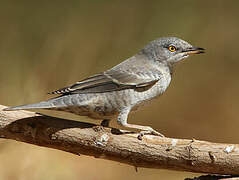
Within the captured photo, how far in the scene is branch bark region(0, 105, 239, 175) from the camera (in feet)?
9.37

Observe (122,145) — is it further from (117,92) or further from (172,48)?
(172,48)

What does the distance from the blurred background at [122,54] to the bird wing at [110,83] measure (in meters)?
1.99

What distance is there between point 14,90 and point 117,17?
1.88 meters

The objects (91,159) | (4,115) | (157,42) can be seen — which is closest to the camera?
(4,115)

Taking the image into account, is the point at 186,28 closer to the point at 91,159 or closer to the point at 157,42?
the point at 157,42

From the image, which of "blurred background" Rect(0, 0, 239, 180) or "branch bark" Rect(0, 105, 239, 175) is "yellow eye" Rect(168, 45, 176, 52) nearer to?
"branch bark" Rect(0, 105, 239, 175)

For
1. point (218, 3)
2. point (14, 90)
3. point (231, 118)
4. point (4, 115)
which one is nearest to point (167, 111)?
point (231, 118)

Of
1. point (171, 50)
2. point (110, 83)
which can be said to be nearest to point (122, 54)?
point (171, 50)

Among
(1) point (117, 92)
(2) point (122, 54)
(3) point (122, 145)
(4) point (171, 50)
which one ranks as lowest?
(3) point (122, 145)

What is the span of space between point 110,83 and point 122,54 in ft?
6.83

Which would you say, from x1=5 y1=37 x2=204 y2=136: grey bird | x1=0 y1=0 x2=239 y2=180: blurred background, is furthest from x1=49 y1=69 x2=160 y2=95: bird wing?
x1=0 y1=0 x2=239 y2=180: blurred background

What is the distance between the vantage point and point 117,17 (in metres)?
5.38

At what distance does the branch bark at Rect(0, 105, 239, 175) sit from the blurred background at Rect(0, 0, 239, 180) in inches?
78.5

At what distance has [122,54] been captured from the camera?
17.6 ft
